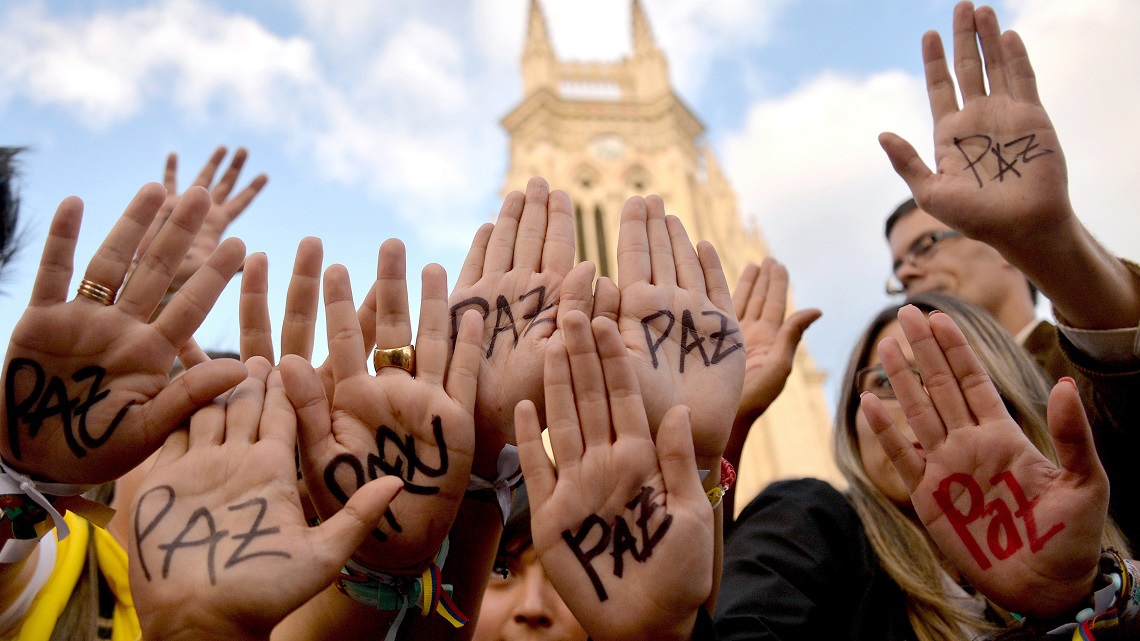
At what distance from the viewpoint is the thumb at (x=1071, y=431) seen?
1.45m

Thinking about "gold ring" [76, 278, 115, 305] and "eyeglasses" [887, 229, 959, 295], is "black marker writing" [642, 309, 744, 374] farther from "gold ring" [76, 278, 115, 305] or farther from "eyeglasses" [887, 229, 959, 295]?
"eyeglasses" [887, 229, 959, 295]

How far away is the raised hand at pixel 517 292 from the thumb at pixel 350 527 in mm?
392

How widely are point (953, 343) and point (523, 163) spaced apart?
25.3m

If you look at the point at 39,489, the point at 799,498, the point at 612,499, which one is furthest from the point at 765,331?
the point at 39,489

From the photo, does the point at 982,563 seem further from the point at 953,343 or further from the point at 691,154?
the point at 691,154

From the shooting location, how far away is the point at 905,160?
2176 millimetres

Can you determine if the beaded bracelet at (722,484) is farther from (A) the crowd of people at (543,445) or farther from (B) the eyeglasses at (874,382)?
(B) the eyeglasses at (874,382)

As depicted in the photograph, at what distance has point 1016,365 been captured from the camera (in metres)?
2.37

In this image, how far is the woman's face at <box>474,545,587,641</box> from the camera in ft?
7.01

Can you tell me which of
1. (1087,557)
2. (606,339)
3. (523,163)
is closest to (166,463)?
(606,339)

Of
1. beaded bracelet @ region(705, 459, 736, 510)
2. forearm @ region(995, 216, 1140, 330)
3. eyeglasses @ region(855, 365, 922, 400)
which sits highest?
forearm @ region(995, 216, 1140, 330)

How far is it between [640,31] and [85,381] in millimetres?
33038

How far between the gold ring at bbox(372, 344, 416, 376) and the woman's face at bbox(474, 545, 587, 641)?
2.55 feet

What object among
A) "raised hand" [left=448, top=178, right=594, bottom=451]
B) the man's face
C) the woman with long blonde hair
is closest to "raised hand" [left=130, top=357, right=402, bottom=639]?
"raised hand" [left=448, top=178, right=594, bottom=451]
